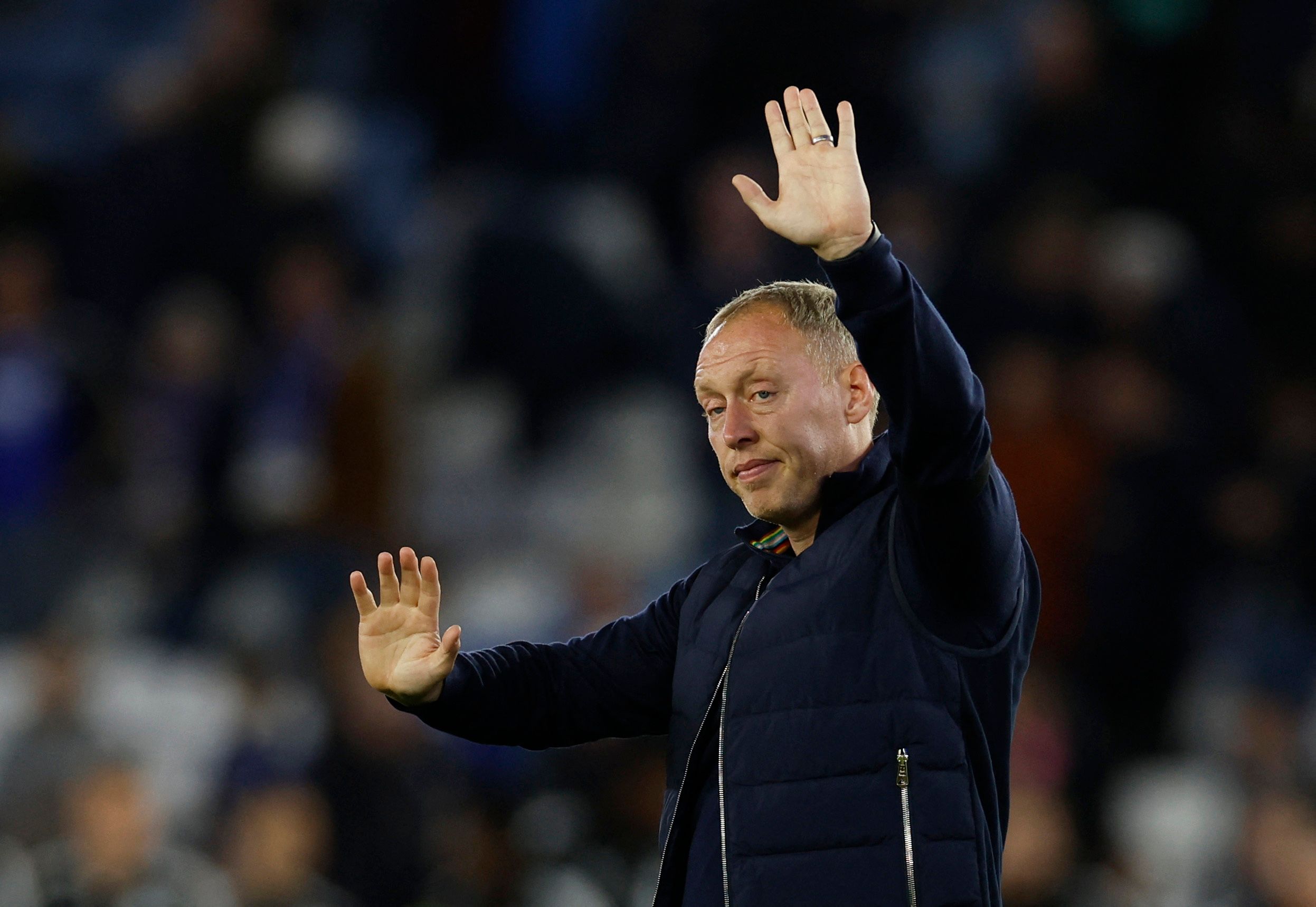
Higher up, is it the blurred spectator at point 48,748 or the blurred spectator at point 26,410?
the blurred spectator at point 26,410

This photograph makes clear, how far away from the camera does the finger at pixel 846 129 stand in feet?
8.36

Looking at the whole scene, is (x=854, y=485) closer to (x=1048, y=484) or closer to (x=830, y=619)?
(x=830, y=619)

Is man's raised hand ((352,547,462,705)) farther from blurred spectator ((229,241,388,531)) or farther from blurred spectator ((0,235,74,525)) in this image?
blurred spectator ((0,235,74,525))

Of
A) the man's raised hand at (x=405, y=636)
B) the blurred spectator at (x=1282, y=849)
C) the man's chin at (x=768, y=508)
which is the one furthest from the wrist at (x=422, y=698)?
the blurred spectator at (x=1282, y=849)

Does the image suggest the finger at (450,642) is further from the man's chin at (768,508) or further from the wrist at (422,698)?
the man's chin at (768,508)

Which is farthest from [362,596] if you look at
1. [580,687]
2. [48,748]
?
[48,748]

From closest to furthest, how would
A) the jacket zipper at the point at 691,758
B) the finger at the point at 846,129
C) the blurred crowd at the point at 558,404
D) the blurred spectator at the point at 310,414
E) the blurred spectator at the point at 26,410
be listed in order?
the finger at the point at 846,129
the jacket zipper at the point at 691,758
the blurred crowd at the point at 558,404
the blurred spectator at the point at 310,414
the blurred spectator at the point at 26,410

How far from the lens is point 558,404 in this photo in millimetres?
7629

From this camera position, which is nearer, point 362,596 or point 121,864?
point 362,596

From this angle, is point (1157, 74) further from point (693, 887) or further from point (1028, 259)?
point (693, 887)

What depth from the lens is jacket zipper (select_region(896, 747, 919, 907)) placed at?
2.47 m

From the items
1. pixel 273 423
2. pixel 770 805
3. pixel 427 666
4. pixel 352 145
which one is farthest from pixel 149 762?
pixel 770 805

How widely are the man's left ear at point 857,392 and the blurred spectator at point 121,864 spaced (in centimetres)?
347

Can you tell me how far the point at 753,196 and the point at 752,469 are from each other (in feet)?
1.38
